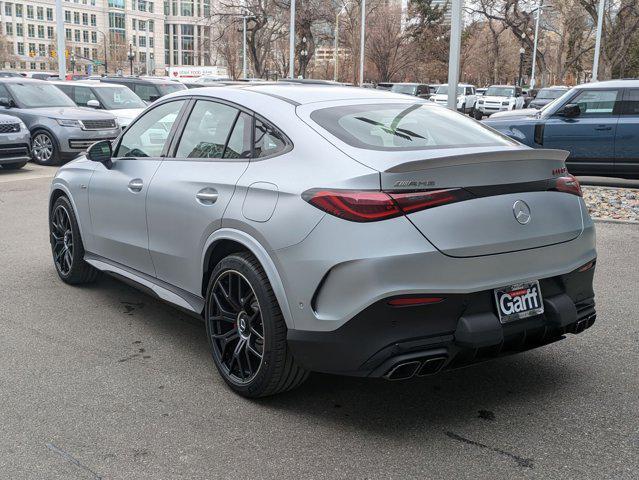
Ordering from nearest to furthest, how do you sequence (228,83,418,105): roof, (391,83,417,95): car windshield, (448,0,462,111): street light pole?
(228,83,418,105): roof, (448,0,462,111): street light pole, (391,83,417,95): car windshield

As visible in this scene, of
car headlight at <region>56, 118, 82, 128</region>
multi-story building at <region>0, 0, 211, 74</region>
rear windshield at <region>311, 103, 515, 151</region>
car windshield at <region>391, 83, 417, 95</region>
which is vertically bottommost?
car headlight at <region>56, 118, 82, 128</region>

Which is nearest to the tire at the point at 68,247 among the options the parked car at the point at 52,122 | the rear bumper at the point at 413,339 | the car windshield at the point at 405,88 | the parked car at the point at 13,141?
the rear bumper at the point at 413,339

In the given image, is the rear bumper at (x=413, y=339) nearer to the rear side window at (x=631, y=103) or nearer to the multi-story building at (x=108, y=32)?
the rear side window at (x=631, y=103)

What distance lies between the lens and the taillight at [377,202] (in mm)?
3264

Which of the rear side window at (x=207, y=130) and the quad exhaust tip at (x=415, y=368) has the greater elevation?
the rear side window at (x=207, y=130)

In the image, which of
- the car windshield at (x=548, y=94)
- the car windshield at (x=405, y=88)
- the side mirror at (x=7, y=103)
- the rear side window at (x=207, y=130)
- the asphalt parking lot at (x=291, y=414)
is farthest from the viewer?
the car windshield at (x=548, y=94)

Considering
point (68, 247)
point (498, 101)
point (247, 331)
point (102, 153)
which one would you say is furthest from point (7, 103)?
point (498, 101)

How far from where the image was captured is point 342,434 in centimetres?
352

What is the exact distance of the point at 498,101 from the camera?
38906 millimetres

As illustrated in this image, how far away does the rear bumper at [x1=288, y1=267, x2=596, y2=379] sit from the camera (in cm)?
326

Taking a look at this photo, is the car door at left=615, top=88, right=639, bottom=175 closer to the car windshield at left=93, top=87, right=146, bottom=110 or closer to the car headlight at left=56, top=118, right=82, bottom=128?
the car headlight at left=56, top=118, right=82, bottom=128

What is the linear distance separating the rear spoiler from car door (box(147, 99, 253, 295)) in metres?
1.09

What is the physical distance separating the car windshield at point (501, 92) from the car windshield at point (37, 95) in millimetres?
28618

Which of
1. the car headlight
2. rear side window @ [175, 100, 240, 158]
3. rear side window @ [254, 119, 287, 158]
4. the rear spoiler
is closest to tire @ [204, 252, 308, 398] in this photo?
rear side window @ [254, 119, 287, 158]
